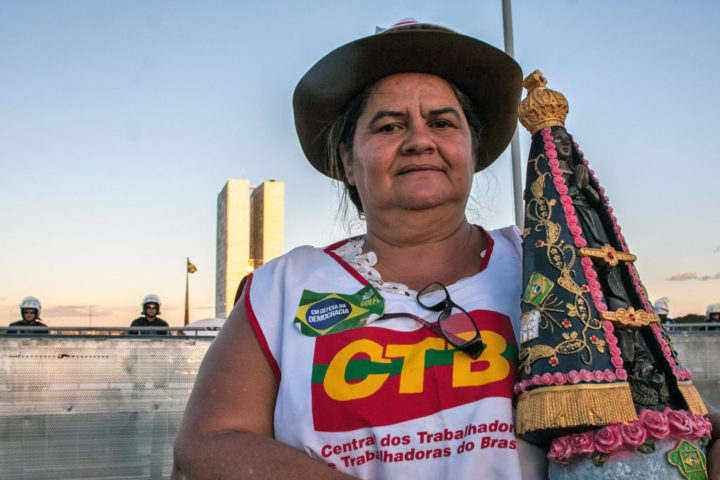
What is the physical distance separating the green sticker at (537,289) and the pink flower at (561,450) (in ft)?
0.92

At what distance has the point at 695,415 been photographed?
1.22 metres

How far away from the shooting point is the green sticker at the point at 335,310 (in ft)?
5.20

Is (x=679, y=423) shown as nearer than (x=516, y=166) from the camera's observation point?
Yes

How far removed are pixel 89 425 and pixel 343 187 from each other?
4599 mm

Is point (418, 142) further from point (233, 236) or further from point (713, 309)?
point (233, 236)

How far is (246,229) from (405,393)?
949 inches

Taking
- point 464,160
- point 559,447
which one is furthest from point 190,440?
point 464,160

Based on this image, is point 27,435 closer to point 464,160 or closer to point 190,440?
point 190,440

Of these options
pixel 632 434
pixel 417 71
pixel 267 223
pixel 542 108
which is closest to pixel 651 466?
pixel 632 434

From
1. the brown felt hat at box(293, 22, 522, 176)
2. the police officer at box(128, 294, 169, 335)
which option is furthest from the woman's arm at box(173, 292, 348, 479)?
the police officer at box(128, 294, 169, 335)

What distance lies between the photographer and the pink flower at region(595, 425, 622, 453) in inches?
45.6

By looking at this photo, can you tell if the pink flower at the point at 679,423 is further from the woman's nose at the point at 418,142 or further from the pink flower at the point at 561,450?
the woman's nose at the point at 418,142

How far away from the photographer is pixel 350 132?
2.01 m

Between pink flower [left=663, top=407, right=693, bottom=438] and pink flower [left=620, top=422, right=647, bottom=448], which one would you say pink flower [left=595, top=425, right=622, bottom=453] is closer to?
pink flower [left=620, top=422, right=647, bottom=448]
